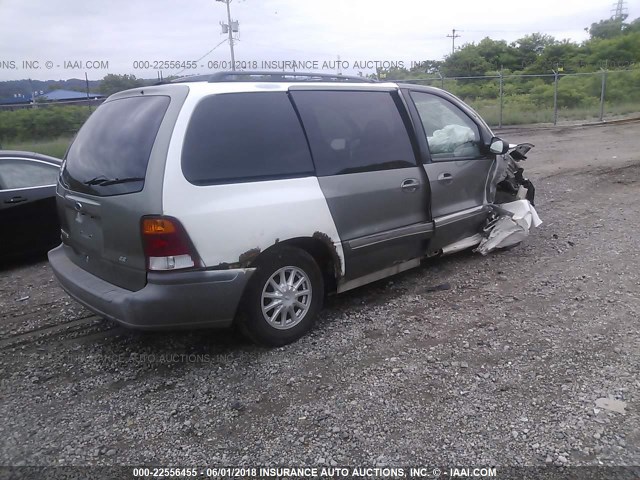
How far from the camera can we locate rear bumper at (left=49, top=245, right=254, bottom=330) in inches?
129

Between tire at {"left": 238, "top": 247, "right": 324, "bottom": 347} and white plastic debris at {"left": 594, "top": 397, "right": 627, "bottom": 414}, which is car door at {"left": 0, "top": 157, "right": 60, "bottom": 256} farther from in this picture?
white plastic debris at {"left": 594, "top": 397, "right": 627, "bottom": 414}

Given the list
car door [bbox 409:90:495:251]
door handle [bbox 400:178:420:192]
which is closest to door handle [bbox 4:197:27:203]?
door handle [bbox 400:178:420:192]

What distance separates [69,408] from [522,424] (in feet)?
8.54

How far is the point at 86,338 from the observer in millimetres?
4195

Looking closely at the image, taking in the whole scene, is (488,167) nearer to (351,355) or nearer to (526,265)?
(526,265)

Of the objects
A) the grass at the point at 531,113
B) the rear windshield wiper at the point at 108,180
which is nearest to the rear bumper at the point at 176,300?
the rear windshield wiper at the point at 108,180

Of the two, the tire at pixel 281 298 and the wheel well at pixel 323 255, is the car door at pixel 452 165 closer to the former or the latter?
the wheel well at pixel 323 255

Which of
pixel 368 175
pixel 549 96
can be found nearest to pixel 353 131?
pixel 368 175

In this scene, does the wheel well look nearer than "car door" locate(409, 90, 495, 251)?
Yes

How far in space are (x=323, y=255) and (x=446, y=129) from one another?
201 cm

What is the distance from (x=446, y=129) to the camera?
525cm

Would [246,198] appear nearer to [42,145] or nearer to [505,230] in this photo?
[505,230]

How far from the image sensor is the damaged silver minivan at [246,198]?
3.31m

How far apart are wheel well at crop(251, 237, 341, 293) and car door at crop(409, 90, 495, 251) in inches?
46.6
